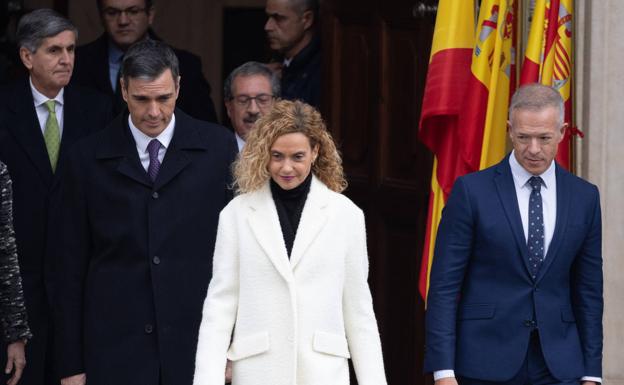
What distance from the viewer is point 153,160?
20.5ft

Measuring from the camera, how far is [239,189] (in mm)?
5840

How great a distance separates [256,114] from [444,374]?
7.22 ft

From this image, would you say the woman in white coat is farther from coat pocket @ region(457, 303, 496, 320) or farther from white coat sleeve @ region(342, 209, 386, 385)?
coat pocket @ region(457, 303, 496, 320)

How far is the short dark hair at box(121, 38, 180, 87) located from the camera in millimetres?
6172

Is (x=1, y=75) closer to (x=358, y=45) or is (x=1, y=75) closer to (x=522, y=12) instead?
(x=358, y=45)

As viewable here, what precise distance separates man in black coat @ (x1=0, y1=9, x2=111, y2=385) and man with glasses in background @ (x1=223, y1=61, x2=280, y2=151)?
A: 688 millimetres

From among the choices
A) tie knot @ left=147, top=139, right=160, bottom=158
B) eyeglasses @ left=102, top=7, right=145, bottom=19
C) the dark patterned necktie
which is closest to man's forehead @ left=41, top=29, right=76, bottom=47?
eyeglasses @ left=102, top=7, right=145, bottom=19

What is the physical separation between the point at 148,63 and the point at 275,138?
31.4 inches

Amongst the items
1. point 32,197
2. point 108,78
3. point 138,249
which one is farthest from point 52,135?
point 138,249

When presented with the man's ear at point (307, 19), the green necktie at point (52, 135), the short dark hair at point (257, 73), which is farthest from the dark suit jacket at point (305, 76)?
the green necktie at point (52, 135)

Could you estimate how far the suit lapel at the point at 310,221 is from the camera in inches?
220

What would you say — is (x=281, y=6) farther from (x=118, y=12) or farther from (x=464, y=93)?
(x=464, y=93)

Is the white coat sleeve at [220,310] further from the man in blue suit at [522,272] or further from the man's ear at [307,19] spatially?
the man's ear at [307,19]

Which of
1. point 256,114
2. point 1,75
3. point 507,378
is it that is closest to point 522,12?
point 256,114
